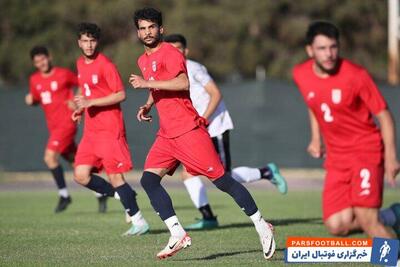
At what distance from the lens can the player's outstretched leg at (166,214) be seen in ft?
31.8

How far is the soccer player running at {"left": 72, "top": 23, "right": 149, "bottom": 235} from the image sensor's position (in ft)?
40.3

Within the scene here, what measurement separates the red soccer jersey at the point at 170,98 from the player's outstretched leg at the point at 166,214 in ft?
1.51

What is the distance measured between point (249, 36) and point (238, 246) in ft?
111

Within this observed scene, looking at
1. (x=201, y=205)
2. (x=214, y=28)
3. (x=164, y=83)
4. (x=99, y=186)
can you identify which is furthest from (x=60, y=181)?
(x=214, y=28)

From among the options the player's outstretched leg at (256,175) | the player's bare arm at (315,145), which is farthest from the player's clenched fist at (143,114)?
the player's outstretched leg at (256,175)

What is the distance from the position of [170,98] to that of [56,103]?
712 cm

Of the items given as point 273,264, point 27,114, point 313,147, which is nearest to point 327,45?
point 313,147

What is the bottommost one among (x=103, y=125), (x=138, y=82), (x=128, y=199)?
(x=128, y=199)

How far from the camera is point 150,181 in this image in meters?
10.1

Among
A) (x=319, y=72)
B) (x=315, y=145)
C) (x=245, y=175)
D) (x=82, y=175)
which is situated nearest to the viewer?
(x=319, y=72)

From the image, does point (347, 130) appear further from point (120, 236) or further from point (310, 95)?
point (120, 236)

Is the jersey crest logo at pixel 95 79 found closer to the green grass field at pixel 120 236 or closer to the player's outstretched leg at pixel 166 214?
the green grass field at pixel 120 236

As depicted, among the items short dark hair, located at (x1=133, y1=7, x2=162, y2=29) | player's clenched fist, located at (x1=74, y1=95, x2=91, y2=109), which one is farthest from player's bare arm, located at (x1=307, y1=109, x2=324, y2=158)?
player's clenched fist, located at (x1=74, y1=95, x2=91, y2=109)

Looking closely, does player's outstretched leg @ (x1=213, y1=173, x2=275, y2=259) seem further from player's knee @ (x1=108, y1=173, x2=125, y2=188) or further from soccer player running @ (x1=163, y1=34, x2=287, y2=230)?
soccer player running @ (x1=163, y1=34, x2=287, y2=230)
